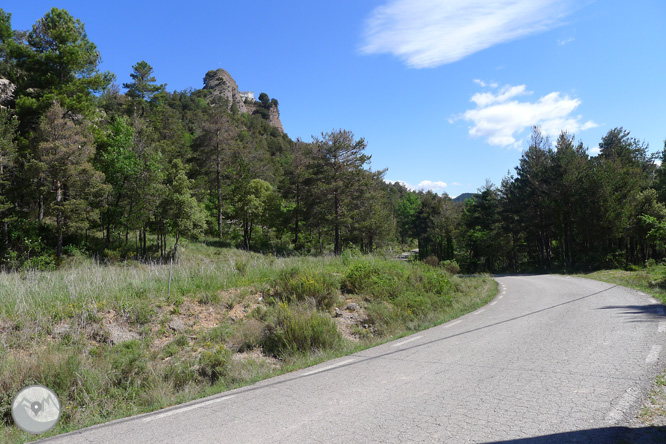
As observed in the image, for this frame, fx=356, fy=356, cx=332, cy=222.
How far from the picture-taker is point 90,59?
30453 millimetres

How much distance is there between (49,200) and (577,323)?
3116 cm

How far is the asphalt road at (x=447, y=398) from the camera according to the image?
10.9 feet

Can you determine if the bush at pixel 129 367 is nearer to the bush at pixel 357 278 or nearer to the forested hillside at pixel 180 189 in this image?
the bush at pixel 357 278

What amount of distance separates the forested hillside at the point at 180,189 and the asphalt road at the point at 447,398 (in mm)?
13098

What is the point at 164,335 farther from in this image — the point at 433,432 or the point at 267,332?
the point at 433,432

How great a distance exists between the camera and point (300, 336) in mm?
8180

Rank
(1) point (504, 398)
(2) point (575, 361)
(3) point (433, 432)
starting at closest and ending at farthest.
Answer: (3) point (433, 432) → (1) point (504, 398) → (2) point (575, 361)

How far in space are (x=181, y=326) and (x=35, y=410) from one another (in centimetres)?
427

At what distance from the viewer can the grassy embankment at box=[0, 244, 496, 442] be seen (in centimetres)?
606

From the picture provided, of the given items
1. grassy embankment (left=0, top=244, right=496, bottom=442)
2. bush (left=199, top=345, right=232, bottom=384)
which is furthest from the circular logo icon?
bush (left=199, top=345, right=232, bottom=384)

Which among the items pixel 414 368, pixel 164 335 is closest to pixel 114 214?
pixel 164 335

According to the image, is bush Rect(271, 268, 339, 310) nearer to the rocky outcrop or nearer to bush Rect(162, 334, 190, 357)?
bush Rect(162, 334, 190, 357)

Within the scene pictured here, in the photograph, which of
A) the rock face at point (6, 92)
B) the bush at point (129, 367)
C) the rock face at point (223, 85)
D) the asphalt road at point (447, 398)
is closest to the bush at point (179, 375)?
the bush at point (129, 367)

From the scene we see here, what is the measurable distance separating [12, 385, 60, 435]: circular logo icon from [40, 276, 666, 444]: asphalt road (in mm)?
932
